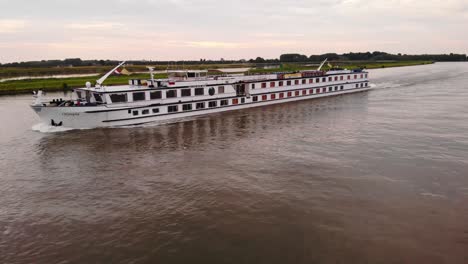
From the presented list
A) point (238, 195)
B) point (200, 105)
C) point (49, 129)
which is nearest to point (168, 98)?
point (200, 105)

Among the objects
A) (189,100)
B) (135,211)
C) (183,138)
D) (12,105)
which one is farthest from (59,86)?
(135,211)

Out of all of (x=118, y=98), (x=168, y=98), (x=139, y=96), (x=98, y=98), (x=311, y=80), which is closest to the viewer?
(x=98, y=98)

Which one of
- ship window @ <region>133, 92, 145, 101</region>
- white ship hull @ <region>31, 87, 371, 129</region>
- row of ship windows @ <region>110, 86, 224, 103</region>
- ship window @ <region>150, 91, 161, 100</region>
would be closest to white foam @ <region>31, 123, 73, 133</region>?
white ship hull @ <region>31, 87, 371, 129</region>

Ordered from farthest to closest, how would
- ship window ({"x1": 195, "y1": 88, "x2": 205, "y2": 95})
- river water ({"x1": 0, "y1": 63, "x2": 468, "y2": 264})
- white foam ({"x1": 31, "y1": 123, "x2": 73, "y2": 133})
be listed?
ship window ({"x1": 195, "y1": 88, "x2": 205, "y2": 95})
white foam ({"x1": 31, "y1": 123, "x2": 73, "y2": 133})
river water ({"x1": 0, "y1": 63, "x2": 468, "y2": 264})

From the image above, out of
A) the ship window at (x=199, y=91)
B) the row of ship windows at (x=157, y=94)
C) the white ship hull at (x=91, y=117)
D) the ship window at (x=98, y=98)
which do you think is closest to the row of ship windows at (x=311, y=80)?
the row of ship windows at (x=157, y=94)

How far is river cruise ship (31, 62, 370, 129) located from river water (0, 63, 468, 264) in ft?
6.61

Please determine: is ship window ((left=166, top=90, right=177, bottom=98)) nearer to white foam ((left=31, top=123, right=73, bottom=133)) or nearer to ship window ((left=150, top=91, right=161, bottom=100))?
ship window ((left=150, top=91, right=161, bottom=100))

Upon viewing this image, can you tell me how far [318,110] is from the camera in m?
Result: 42.4

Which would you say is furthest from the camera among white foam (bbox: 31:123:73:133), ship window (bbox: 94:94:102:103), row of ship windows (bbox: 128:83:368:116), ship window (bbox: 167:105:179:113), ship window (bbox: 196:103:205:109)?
ship window (bbox: 196:103:205:109)

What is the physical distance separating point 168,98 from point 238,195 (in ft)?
73.4

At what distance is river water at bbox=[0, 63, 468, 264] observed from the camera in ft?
40.1

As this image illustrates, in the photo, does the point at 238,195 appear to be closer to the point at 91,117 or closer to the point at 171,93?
the point at 91,117

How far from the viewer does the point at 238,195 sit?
16703 mm

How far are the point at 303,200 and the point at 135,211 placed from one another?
8.17 metres
